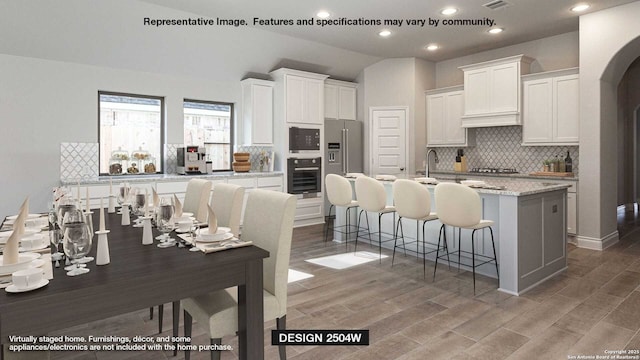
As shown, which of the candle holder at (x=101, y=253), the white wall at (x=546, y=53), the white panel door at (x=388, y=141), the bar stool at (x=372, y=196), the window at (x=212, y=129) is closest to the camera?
the candle holder at (x=101, y=253)

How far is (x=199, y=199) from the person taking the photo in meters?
3.00

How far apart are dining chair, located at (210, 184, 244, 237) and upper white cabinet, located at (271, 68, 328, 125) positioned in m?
3.62

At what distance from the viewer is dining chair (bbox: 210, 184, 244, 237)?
2537 mm

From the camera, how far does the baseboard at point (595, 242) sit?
4.71 meters

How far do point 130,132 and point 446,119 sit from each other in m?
5.11

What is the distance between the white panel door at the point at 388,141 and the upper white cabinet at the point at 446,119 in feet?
1.70

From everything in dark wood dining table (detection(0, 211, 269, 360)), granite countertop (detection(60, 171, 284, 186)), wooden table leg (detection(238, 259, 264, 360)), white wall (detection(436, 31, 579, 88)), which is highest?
white wall (detection(436, 31, 579, 88))

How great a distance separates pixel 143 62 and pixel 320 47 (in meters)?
2.69

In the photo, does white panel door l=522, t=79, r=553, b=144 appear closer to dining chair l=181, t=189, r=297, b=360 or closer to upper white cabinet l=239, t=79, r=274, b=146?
upper white cabinet l=239, t=79, r=274, b=146

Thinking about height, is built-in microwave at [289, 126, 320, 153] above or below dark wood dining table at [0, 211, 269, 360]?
above

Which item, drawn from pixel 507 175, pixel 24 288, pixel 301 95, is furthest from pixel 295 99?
pixel 24 288

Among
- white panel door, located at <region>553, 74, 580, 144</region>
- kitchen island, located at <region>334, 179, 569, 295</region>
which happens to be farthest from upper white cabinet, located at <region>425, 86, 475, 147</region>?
kitchen island, located at <region>334, 179, 569, 295</region>

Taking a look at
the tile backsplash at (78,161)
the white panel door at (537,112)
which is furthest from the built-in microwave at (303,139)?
the white panel door at (537,112)

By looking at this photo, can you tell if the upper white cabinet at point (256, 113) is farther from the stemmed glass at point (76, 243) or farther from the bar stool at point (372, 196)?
the stemmed glass at point (76, 243)
